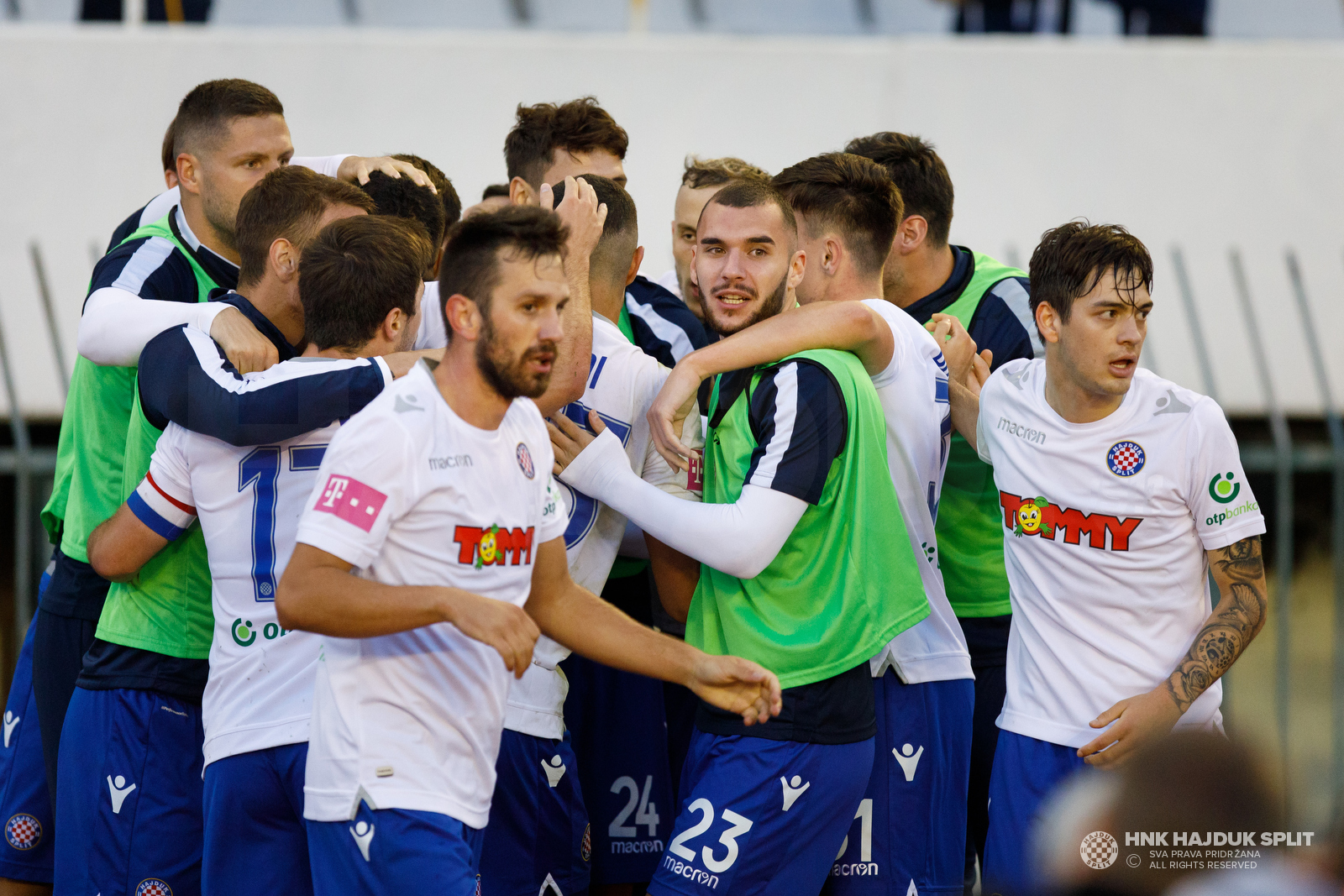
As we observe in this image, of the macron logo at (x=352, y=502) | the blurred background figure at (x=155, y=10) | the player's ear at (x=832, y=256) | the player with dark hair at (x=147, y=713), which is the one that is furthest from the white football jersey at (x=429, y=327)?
the blurred background figure at (x=155, y=10)

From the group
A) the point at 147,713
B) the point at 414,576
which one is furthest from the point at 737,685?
the point at 147,713

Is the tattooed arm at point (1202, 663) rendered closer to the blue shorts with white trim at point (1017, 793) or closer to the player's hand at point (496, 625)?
the blue shorts with white trim at point (1017, 793)

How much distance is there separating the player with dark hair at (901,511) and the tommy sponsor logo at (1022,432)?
20cm

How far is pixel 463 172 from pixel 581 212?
4.77m

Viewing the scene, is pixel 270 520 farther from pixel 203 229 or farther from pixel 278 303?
pixel 203 229

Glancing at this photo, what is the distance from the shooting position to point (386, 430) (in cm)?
254

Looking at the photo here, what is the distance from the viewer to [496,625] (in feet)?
7.95

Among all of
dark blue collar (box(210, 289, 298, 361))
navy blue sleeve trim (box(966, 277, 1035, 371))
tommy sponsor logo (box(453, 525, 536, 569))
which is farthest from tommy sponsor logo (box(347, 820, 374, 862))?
navy blue sleeve trim (box(966, 277, 1035, 371))

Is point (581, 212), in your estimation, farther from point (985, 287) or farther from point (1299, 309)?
point (1299, 309)

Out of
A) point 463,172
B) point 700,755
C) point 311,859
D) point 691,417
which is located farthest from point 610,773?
point 463,172

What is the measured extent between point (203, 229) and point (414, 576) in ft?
5.23

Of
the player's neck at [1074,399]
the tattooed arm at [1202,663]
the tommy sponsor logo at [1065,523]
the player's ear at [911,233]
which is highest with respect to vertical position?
the player's ear at [911,233]

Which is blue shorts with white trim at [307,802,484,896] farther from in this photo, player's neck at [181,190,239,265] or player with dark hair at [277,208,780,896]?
player's neck at [181,190,239,265]

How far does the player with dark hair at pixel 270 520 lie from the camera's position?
2.89 meters
